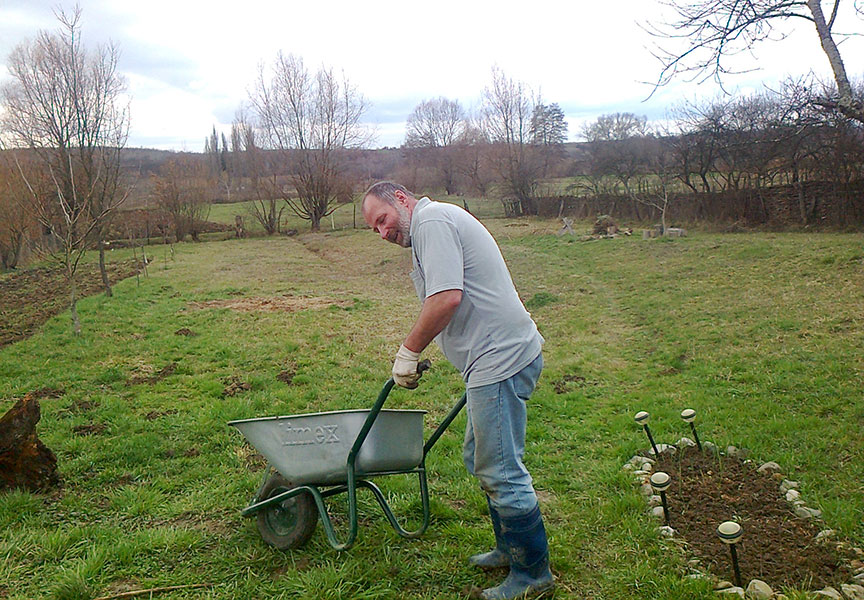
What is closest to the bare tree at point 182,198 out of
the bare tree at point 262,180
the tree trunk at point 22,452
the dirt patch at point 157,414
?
the bare tree at point 262,180

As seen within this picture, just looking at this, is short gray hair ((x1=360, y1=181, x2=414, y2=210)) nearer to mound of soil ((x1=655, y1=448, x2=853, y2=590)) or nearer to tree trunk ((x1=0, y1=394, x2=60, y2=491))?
mound of soil ((x1=655, y1=448, x2=853, y2=590))

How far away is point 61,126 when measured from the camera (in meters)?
11.5

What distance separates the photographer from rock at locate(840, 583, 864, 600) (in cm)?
254

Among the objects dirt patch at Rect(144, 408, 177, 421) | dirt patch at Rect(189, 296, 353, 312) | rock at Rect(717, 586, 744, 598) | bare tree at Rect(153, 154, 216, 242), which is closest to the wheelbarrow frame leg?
rock at Rect(717, 586, 744, 598)

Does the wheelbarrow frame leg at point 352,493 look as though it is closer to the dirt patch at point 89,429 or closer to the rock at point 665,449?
the rock at point 665,449

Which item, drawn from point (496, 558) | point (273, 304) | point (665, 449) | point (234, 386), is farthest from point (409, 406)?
point (273, 304)

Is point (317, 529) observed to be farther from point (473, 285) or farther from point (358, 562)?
point (473, 285)

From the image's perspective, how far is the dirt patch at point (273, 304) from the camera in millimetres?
11125

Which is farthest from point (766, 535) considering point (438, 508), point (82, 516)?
point (82, 516)

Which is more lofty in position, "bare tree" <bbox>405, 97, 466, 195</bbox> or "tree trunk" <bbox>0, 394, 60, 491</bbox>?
"bare tree" <bbox>405, 97, 466, 195</bbox>

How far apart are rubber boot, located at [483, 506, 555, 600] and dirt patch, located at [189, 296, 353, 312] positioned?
8.70 metres

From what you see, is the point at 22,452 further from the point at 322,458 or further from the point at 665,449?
A: the point at 665,449

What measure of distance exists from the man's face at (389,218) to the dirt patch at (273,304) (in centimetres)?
846

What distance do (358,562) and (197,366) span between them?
4.76m
